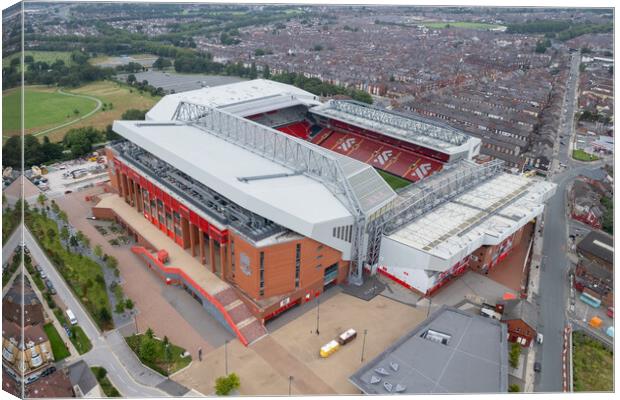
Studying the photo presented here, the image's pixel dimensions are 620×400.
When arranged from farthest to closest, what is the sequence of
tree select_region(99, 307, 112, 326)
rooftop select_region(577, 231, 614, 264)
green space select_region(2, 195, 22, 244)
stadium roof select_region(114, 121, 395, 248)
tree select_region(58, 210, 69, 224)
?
tree select_region(58, 210, 69, 224) → rooftop select_region(577, 231, 614, 264) → stadium roof select_region(114, 121, 395, 248) → tree select_region(99, 307, 112, 326) → green space select_region(2, 195, 22, 244)

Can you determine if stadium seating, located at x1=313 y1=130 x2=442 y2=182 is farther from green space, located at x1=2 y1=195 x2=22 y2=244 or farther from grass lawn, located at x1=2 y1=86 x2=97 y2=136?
grass lawn, located at x1=2 y1=86 x2=97 y2=136

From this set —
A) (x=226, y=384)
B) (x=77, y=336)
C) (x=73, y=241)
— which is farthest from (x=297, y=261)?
(x=73, y=241)

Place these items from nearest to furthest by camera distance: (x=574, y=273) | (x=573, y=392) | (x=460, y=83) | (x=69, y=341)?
(x=573, y=392), (x=69, y=341), (x=574, y=273), (x=460, y=83)

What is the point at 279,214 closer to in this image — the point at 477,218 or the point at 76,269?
the point at 477,218

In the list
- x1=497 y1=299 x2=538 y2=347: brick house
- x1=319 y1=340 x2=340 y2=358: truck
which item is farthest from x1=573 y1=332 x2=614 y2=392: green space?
x1=319 y1=340 x2=340 y2=358: truck

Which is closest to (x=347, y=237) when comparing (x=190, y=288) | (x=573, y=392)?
(x=190, y=288)

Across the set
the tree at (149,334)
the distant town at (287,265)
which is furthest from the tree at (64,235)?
the tree at (149,334)

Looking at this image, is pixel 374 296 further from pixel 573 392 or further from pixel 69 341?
pixel 69 341
